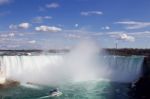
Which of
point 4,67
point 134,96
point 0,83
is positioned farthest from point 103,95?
point 4,67

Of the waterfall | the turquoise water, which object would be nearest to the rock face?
the turquoise water

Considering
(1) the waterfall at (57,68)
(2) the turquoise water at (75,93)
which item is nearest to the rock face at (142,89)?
(2) the turquoise water at (75,93)

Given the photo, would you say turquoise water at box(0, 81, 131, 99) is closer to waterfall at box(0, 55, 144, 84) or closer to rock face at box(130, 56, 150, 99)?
rock face at box(130, 56, 150, 99)

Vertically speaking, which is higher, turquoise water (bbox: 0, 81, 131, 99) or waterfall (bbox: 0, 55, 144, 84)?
waterfall (bbox: 0, 55, 144, 84)

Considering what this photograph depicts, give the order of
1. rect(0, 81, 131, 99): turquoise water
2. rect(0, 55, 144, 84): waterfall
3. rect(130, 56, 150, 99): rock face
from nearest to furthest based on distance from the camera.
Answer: rect(0, 81, 131, 99): turquoise water, rect(130, 56, 150, 99): rock face, rect(0, 55, 144, 84): waterfall

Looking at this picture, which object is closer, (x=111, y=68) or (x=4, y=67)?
(x=4, y=67)

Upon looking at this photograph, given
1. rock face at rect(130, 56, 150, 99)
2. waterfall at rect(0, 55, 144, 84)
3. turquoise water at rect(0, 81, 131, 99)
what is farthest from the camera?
waterfall at rect(0, 55, 144, 84)

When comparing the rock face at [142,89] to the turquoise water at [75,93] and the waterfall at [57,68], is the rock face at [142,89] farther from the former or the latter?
the waterfall at [57,68]

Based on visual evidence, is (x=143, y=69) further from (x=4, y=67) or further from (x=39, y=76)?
(x=4, y=67)
